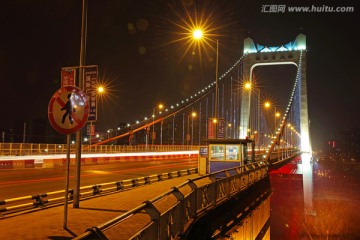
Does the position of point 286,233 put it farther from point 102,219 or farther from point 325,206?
point 102,219

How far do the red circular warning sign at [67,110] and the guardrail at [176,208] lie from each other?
181 cm

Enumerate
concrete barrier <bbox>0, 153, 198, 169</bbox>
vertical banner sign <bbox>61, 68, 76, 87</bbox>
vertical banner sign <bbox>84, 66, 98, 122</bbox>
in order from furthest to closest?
concrete barrier <bbox>0, 153, 198, 169</bbox>
vertical banner sign <bbox>84, 66, 98, 122</bbox>
vertical banner sign <bbox>61, 68, 76, 87</bbox>

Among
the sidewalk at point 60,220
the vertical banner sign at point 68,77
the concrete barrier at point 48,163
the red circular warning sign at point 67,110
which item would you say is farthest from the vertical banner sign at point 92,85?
the concrete barrier at point 48,163

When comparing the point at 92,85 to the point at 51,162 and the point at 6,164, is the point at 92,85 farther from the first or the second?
the point at 51,162

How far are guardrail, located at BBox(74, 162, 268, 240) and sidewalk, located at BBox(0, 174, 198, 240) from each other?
0.73 m

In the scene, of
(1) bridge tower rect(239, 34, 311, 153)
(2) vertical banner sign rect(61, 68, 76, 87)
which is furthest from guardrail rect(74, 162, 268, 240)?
(1) bridge tower rect(239, 34, 311, 153)

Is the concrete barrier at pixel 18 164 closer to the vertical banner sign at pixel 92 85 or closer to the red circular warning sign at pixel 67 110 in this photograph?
the vertical banner sign at pixel 92 85

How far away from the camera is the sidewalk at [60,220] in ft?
23.9

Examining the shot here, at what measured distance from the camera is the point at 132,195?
1370 cm

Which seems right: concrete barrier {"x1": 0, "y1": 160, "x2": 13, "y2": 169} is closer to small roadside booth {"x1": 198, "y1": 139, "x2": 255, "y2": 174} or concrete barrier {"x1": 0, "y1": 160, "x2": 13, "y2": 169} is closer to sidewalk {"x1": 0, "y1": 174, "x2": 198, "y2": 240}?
small roadside booth {"x1": 198, "y1": 139, "x2": 255, "y2": 174}

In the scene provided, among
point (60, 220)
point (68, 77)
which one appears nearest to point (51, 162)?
point (60, 220)

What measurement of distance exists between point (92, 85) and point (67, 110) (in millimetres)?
3812

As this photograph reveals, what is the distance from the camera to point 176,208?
7832mm

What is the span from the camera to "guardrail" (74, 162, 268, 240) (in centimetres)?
514
